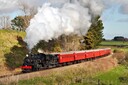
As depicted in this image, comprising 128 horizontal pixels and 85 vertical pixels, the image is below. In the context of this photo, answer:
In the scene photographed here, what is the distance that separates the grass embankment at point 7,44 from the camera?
54906 mm

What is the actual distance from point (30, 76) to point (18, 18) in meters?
86.2

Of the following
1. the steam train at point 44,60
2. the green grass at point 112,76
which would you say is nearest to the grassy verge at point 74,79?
the green grass at point 112,76

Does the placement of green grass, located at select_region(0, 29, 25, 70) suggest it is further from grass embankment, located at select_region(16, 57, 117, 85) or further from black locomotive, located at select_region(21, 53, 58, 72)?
grass embankment, located at select_region(16, 57, 117, 85)

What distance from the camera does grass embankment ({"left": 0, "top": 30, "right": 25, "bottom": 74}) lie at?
180 feet

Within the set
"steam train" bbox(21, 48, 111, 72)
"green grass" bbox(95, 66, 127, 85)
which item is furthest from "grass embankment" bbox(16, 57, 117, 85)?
"steam train" bbox(21, 48, 111, 72)

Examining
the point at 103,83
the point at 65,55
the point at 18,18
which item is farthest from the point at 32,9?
the point at 103,83

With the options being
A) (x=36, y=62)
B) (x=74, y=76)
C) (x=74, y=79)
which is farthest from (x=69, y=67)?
(x=36, y=62)

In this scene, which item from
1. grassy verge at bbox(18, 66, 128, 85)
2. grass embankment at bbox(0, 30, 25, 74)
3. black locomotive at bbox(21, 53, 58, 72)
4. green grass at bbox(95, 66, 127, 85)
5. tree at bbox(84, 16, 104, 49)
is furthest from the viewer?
tree at bbox(84, 16, 104, 49)

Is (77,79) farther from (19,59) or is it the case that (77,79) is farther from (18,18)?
(18,18)

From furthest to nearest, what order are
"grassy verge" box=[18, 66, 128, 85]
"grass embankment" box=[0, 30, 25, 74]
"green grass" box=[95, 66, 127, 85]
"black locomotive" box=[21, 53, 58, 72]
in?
"grass embankment" box=[0, 30, 25, 74] < "green grass" box=[95, 66, 127, 85] < "black locomotive" box=[21, 53, 58, 72] < "grassy verge" box=[18, 66, 128, 85]

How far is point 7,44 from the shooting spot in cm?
6125

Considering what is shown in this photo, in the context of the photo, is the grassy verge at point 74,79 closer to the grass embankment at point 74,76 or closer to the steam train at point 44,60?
the grass embankment at point 74,76

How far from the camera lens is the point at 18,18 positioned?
120m

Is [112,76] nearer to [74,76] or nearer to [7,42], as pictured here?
[74,76]
